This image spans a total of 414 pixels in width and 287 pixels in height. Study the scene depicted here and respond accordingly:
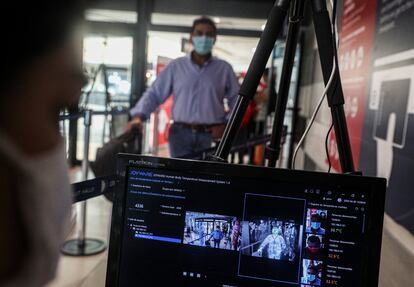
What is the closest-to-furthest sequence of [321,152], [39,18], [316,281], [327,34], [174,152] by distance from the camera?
[39,18] < [316,281] < [327,34] < [174,152] < [321,152]

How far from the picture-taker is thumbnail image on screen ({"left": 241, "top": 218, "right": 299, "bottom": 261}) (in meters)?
0.62

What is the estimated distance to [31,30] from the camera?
0.73 ft

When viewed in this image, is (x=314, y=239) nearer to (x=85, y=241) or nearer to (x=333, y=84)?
(x=333, y=84)

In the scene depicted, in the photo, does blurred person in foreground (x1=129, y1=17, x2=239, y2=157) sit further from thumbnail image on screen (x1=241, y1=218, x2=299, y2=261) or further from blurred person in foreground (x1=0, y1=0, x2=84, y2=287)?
blurred person in foreground (x1=0, y1=0, x2=84, y2=287)

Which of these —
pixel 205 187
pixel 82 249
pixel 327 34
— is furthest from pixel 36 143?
pixel 82 249

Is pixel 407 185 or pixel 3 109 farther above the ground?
pixel 3 109

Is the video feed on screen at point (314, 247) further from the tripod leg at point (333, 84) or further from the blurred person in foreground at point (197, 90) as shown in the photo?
the blurred person in foreground at point (197, 90)

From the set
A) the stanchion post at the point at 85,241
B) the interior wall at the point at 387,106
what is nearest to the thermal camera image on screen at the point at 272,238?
the interior wall at the point at 387,106

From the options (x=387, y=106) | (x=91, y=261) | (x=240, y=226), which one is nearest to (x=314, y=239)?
(x=240, y=226)

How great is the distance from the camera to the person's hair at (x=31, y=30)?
0.22 m

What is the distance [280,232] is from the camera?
621 mm

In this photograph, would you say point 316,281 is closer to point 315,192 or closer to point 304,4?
point 315,192

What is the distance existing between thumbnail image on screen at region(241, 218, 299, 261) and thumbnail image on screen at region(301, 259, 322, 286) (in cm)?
3

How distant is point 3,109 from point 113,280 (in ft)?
1.66
